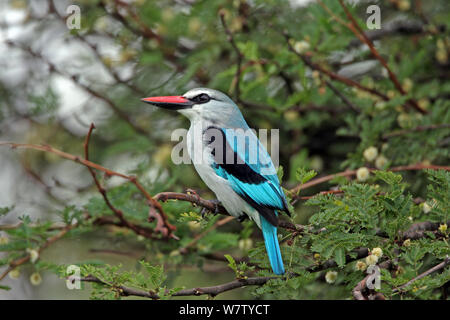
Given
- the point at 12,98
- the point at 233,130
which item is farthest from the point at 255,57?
the point at 12,98

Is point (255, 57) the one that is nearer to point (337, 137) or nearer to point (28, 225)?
point (337, 137)

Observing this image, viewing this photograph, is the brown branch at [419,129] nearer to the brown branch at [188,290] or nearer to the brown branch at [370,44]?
the brown branch at [370,44]

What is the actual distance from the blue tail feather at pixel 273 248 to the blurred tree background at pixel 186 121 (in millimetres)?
122

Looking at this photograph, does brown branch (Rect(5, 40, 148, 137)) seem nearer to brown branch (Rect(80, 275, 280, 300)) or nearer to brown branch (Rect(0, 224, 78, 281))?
brown branch (Rect(0, 224, 78, 281))

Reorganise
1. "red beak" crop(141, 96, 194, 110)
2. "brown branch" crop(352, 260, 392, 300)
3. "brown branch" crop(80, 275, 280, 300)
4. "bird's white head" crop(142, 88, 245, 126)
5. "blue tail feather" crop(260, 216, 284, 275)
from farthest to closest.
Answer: "bird's white head" crop(142, 88, 245, 126) < "red beak" crop(141, 96, 194, 110) < "blue tail feather" crop(260, 216, 284, 275) < "brown branch" crop(80, 275, 280, 300) < "brown branch" crop(352, 260, 392, 300)

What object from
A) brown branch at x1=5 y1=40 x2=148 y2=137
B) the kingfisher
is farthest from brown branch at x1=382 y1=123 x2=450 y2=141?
brown branch at x1=5 y1=40 x2=148 y2=137

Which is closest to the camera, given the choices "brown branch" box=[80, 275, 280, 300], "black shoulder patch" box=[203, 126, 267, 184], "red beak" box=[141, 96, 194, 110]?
"brown branch" box=[80, 275, 280, 300]

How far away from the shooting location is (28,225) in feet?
9.02

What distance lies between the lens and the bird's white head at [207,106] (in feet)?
9.39

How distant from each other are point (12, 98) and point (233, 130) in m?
2.27

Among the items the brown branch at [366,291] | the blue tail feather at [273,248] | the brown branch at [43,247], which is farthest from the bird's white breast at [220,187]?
the brown branch at [43,247]

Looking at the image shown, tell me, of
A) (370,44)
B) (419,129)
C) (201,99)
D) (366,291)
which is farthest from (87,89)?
(366,291)

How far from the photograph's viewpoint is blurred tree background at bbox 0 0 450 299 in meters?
3.04
